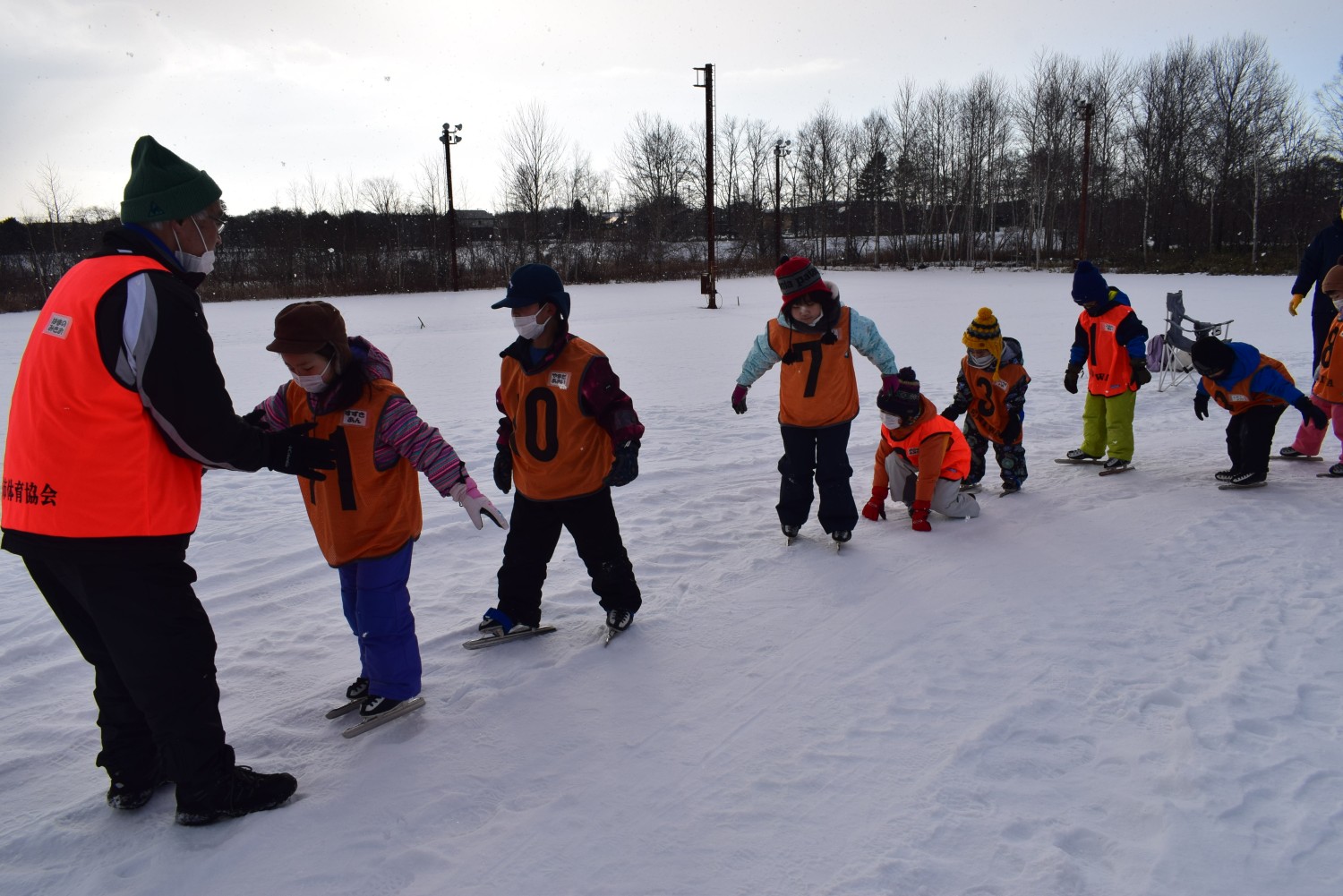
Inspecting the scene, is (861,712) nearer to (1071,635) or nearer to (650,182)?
(1071,635)

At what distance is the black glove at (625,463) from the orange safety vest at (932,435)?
222 centimetres

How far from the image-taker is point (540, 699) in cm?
319

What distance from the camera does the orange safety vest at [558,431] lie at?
3.44 meters

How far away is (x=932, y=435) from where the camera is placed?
4926mm

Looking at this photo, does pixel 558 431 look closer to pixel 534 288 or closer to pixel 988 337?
pixel 534 288

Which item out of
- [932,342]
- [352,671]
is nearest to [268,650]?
[352,671]

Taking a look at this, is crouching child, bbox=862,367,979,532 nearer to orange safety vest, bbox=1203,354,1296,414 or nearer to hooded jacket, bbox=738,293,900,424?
hooded jacket, bbox=738,293,900,424

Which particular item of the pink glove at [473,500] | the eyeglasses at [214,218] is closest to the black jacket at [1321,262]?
the pink glove at [473,500]

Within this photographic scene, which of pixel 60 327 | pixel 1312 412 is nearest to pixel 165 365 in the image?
pixel 60 327

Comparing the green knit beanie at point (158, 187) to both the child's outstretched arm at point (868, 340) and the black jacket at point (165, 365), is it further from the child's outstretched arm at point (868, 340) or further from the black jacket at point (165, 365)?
the child's outstretched arm at point (868, 340)

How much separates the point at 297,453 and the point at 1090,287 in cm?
536

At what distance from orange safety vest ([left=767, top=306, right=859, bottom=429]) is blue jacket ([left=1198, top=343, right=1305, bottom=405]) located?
285cm

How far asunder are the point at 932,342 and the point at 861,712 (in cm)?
1118

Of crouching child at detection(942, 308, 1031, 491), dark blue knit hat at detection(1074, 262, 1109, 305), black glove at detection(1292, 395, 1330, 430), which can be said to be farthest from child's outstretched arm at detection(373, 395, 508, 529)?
black glove at detection(1292, 395, 1330, 430)
